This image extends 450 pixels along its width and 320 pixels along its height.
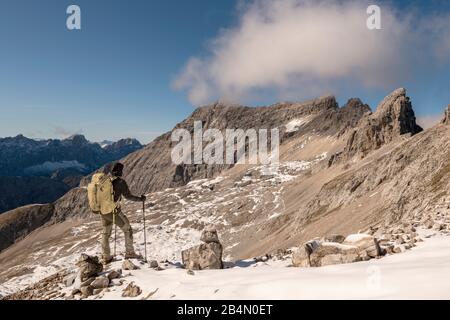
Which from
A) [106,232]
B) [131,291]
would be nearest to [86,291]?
[131,291]

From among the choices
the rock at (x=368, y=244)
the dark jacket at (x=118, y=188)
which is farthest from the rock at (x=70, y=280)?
the rock at (x=368, y=244)

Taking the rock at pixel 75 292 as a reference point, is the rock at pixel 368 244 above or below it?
above

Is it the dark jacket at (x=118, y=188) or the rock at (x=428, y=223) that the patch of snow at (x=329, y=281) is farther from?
the dark jacket at (x=118, y=188)

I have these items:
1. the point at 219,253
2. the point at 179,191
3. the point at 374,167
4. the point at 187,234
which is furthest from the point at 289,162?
the point at 219,253

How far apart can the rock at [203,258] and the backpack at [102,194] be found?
3.59 metres

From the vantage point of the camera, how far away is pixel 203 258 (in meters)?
15.9

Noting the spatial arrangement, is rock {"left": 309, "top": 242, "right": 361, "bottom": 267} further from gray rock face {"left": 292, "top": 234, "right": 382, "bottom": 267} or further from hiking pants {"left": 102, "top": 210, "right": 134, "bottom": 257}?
hiking pants {"left": 102, "top": 210, "right": 134, "bottom": 257}

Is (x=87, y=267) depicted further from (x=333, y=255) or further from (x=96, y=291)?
(x=333, y=255)

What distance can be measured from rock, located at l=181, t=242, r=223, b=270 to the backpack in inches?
141

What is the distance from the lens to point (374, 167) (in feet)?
225

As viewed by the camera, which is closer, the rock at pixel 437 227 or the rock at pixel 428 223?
the rock at pixel 437 227

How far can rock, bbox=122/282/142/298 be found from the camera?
Result: 12258 millimetres

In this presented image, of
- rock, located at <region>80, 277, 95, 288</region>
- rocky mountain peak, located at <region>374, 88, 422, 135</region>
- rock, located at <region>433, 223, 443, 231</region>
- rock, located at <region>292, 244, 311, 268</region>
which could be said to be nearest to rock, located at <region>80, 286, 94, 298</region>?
rock, located at <region>80, 277, 95, 288</region>

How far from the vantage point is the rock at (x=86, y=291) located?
42.5 feet
